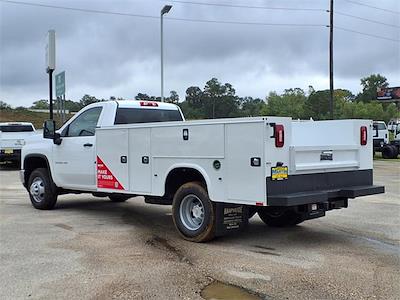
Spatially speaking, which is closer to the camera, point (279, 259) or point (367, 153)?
point (279, 259)

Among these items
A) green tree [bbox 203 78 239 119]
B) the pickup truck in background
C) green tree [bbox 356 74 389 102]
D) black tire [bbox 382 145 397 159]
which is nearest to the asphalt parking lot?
green tree [bbox 203 78 239 119]

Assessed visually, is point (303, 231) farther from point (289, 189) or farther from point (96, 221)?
point (96, 221)

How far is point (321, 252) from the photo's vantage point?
6.81 m

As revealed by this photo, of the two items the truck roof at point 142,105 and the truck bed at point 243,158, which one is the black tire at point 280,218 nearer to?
the truck bed at point 243,158

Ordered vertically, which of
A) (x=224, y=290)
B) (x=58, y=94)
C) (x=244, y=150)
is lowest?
(x=224, y=290)

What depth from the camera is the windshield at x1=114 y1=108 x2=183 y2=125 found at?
940cm

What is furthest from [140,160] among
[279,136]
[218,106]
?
[218,106]

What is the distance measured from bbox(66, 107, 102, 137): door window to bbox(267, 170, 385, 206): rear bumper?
13.8ft

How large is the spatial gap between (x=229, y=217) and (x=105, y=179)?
276cm

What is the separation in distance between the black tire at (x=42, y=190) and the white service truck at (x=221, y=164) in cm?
80

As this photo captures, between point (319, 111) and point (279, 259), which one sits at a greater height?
point (319, 111)

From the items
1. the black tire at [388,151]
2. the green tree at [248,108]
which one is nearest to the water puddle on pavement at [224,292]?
the green tree at [248,108]

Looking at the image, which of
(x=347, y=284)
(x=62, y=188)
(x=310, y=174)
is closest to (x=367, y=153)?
(x=310, y=174)

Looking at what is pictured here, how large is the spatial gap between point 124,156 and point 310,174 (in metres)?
3.05
